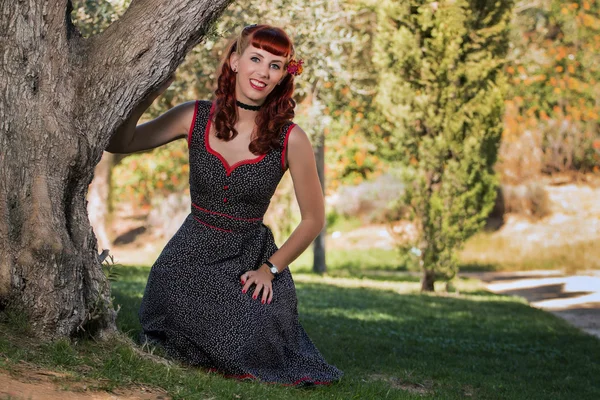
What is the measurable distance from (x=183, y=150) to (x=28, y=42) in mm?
11355

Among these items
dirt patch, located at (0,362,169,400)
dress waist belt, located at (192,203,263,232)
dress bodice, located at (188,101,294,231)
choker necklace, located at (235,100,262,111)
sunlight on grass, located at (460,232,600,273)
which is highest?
choker necklace, located at (235,100,262,111)

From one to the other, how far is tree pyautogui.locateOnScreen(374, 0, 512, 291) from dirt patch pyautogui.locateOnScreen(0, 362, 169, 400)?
761 centimetres

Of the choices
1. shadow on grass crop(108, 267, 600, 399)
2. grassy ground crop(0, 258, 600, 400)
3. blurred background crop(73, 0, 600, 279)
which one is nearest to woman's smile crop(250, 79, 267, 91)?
blurred background crop(73, 0, 600, 279)

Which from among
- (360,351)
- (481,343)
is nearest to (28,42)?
(360,351)

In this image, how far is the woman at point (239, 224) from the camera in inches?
171

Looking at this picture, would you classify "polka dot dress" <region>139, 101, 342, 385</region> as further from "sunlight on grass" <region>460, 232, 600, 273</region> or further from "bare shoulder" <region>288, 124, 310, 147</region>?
"sunlight on grass" <region>460, 232, 600, 273</region>

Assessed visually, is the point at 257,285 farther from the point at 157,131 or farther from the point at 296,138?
the point at 157,131

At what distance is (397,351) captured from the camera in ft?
21.6

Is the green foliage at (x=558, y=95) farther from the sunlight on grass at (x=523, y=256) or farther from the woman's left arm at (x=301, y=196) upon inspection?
the woman's left arm at (x=301, y=196)

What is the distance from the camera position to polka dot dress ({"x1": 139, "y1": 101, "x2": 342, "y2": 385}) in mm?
4312

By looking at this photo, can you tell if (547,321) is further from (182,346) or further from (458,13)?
(182,346)

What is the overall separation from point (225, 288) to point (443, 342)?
334 centimetres

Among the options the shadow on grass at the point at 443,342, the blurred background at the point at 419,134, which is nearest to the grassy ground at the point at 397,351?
the shadow on grass at the point at 443,342

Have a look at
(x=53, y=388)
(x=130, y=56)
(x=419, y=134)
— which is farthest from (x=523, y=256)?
(x=53, y=388)
